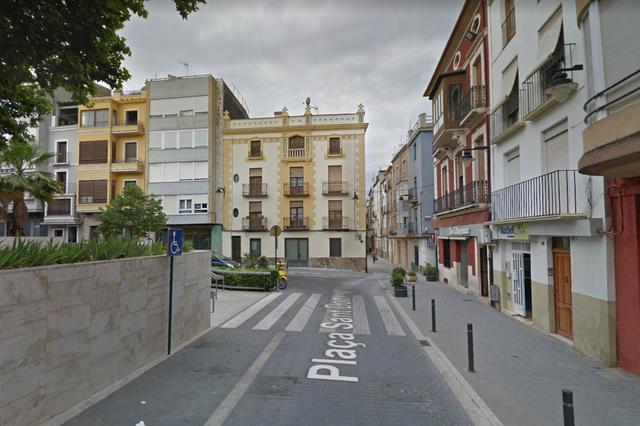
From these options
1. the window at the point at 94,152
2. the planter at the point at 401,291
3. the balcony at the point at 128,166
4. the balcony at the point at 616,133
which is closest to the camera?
the balcony at the point at 616,133

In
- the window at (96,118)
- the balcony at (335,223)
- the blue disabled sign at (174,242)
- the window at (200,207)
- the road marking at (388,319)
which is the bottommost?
the road marking at (388,319)

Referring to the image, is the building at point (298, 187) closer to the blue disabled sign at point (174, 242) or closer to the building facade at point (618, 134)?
the blue disabled sign at point (174, 242)

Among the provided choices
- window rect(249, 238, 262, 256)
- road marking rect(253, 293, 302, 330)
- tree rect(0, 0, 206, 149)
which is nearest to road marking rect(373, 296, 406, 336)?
road marking rect(253, 293, 302, 330)

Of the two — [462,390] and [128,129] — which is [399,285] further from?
[128,129]

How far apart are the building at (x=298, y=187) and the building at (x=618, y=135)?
21.9 meters

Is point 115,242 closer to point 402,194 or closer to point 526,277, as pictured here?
point 526,277

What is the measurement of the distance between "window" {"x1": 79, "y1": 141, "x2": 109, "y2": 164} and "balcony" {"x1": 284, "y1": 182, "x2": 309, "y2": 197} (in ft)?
50.2

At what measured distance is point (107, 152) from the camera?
29016 millimetres

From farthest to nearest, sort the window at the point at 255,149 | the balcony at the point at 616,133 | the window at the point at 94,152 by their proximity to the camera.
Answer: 1. the window at the point at 255,149
2. the window at the point at 94,152
3. the balcony at the point at 616,133

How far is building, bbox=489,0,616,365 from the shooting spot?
258 inches

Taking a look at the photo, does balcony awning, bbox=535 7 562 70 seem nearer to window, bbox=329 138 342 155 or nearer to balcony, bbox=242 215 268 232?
window, bbox=329 138 342 155

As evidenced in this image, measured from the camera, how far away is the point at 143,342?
5.95 m

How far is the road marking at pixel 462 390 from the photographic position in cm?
439

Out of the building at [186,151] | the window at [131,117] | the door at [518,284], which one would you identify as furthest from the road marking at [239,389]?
the window at [131,117]
